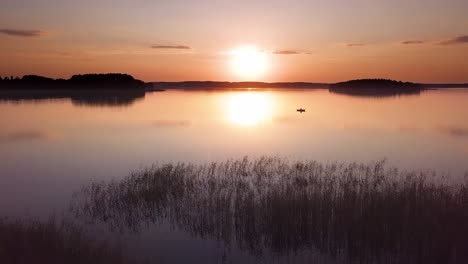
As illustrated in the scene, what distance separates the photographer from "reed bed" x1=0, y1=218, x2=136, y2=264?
363 inches

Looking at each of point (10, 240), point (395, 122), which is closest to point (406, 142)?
point (395, 122)

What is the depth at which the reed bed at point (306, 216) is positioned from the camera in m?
10.9

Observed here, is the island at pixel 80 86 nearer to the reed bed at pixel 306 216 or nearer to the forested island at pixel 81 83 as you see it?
the forested island at pixel 81 83

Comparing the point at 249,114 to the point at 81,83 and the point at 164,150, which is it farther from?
the point at 81,83

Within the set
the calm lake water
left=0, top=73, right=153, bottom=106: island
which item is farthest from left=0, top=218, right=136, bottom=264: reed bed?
left=0, top=73, right=153, bottom=106: island

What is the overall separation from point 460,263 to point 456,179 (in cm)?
1202

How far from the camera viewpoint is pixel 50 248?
9.88 meters

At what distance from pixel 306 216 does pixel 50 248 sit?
23.6ft

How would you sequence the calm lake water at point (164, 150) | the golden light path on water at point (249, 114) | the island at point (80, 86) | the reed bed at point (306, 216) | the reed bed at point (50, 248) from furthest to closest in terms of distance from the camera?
1. the island at point (80, 86)
2. the golden light path on water at point (249, 114)
3. the calm lake water at point (164, 150)
4. the reed bed at point (306, 216)
5. the reed bed at point (50, 248)

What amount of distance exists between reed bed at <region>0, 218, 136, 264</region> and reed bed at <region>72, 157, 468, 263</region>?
2.60m

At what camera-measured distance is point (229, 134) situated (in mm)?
43750

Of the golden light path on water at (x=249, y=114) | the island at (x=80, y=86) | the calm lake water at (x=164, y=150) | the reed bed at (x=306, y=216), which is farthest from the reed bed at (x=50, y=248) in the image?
the island at (x=80, y=86)

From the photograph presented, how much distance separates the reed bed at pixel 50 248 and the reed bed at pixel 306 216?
8.52ft

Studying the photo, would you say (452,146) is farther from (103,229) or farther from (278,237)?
(103,229)
